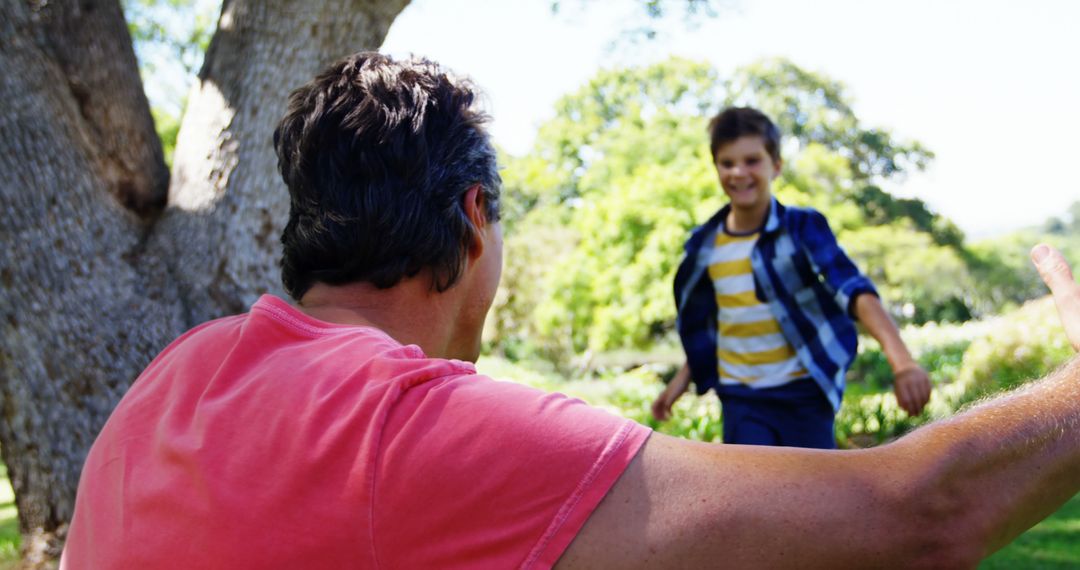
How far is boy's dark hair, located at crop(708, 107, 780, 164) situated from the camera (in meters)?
4.59

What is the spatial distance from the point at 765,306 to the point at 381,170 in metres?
3.00

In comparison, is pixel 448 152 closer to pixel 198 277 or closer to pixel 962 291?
pixel 198 277

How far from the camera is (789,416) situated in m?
4.23

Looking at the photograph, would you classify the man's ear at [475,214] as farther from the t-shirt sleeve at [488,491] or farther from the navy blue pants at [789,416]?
the navy blue pants at [789,416]

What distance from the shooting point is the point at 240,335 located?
4.81ft

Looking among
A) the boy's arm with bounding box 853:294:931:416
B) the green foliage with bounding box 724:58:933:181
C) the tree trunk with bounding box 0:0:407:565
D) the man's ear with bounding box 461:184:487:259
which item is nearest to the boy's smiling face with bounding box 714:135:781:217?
the boy's arm with bounding box 853:294:931:416

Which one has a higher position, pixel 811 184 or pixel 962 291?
pixel 811 184

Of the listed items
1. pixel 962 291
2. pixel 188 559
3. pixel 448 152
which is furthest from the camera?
pixel 962 291

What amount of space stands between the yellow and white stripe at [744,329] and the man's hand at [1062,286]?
98.0 inches

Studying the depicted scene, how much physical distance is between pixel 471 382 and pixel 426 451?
0.13m

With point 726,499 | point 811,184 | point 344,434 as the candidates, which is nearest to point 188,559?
point 344,434

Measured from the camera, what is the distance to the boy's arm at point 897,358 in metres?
3.54

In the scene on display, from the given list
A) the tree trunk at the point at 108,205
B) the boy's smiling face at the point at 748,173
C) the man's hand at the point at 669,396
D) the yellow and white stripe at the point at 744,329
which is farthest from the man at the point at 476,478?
the man's hand at the point at 669,396

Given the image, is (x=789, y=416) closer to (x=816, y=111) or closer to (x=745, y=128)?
(x=745, y=128)
